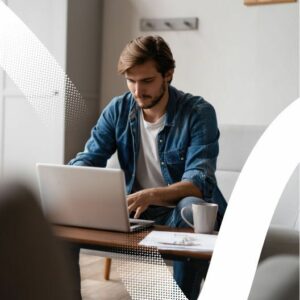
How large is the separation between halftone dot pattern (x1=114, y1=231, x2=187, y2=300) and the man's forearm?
0.41ft

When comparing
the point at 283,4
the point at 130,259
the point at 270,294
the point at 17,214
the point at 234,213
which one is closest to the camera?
the point at 17,214

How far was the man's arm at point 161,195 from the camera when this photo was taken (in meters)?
0.86

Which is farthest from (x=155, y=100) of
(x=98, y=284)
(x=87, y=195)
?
(x=98, y=284)

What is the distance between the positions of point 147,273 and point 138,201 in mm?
128

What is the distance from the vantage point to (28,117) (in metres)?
2.04

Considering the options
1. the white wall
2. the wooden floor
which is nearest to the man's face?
the wooden floor

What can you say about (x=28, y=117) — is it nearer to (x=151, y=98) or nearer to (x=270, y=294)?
(x=151, y=98)

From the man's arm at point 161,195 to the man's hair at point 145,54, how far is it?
243mm

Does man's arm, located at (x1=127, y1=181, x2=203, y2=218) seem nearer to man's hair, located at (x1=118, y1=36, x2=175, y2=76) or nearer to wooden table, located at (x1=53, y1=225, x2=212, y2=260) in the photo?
wooden table, located at (x1=53, y1=225, x2=212, y2=260)

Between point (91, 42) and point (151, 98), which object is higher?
point (91, 42)

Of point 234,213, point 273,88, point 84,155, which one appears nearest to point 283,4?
point 273,88

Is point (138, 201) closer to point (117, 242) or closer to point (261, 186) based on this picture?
point (117, 242)

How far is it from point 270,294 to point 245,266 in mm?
147

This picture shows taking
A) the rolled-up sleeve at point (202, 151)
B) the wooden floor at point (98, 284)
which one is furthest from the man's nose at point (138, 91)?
the wooden floor at point (98, 284)
